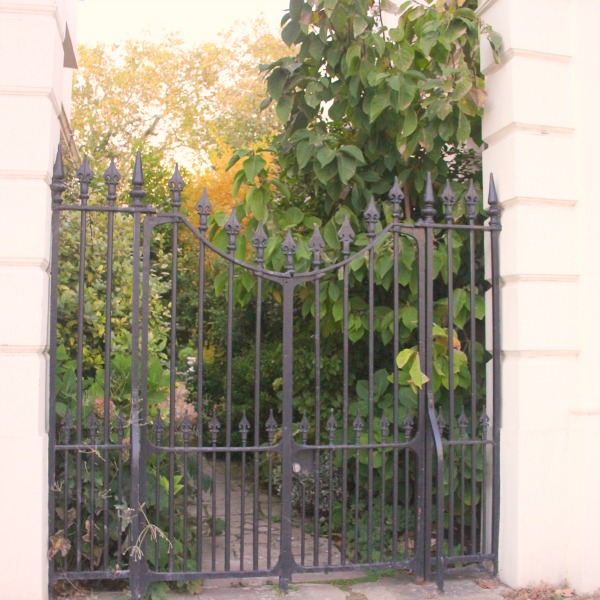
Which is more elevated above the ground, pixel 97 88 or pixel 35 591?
pixel 97 88

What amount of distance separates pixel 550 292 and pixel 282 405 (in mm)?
1891

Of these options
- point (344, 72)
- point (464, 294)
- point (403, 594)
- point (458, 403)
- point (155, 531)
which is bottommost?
point (403, 594)

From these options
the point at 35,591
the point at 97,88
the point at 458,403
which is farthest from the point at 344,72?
the point at 97,88

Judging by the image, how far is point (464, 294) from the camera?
15.6 feet

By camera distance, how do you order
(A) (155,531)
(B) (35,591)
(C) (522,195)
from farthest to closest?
(C) (522,195)
(A) (155,531)
(B) (35,591)

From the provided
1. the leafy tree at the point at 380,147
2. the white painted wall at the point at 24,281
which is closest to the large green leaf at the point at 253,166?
the leafy tree at the point at 380,147

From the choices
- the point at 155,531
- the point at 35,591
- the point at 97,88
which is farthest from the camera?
the point at 97,88

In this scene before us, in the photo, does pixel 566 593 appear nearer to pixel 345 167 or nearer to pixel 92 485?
pixel 92 485

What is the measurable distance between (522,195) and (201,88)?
21.7 m

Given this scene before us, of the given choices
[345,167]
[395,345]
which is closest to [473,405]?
[395,345]

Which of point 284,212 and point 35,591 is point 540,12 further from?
point 35,591

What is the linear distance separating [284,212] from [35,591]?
3.11 meters

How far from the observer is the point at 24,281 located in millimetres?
3930

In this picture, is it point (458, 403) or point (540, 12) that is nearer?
point (540, 12)
